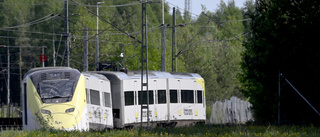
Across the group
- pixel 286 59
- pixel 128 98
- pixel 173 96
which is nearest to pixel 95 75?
pixel 128 98

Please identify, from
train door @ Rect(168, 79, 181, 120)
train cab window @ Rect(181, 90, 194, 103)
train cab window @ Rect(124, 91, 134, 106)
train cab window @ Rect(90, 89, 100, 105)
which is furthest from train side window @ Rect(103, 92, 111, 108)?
train cab window @ Rect(181, 90, 194, 103)

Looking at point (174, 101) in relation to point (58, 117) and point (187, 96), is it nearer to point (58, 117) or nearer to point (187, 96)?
point (187, 96)

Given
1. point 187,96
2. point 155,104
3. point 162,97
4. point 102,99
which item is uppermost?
point 102,99

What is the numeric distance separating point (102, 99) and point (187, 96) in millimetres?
7554

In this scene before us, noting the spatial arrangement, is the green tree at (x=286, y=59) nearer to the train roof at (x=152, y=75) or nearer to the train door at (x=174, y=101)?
the train roof at (x=152, y=75)

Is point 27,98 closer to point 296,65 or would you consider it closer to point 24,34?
point 296,65

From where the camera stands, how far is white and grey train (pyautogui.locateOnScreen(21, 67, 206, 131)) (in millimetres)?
21953

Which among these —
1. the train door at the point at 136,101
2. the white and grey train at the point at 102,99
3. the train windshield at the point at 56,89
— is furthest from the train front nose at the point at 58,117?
the train door at the point at 136,101

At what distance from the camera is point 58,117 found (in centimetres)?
2162

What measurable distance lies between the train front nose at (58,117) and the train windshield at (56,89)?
1.75 ft

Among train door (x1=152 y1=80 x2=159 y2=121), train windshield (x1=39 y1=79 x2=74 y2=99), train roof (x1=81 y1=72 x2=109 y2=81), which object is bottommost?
train door (x1=152 y1=80 x2=159 y2=121)

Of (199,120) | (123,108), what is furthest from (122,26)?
(123,108)

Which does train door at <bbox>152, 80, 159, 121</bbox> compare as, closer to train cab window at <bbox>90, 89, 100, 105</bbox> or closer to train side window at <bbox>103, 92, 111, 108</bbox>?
train side window at <bbox>103, 92, 111, 108</bbox>

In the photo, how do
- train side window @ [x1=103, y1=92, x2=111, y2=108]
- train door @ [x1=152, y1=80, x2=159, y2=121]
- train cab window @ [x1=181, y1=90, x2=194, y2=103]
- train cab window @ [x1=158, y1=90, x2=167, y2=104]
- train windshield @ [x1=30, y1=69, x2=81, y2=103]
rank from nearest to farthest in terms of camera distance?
train windshield @ [x1=30, y1=69, x2=81, y2=103] < train side window @ [x1=103, y1=92, x2=111, y2=108] < train door @ [x1=152, y1=80, x2=159, y2=121] < train cab window @ [x1=158, y1=90, x2=167, y2=104] < train cab window @ [x1=181, y1=90, x2=194, y2=103]
